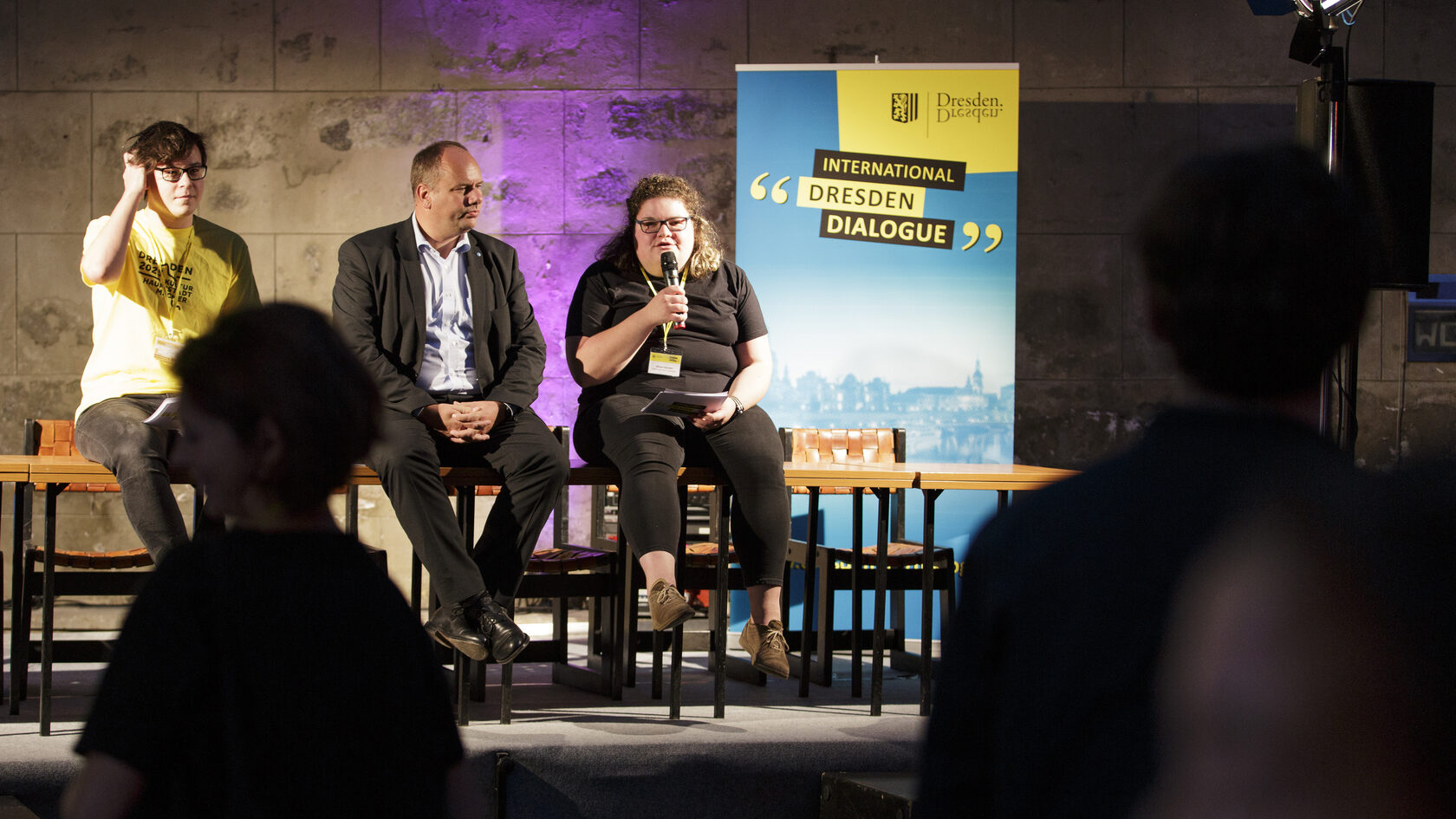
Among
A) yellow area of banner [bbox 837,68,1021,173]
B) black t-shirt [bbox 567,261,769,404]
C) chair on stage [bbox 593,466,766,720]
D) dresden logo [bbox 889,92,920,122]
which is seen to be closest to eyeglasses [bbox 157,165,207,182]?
black t-shirt [bbox 567,261,769,404]

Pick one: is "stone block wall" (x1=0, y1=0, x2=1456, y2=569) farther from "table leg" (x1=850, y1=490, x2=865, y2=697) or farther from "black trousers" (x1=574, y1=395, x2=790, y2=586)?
"black trousers" (x1=574, y1=395, x2=790, y2=586)

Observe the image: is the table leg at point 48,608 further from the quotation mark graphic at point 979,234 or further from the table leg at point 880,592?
the quotation mark graphic at point 979,234

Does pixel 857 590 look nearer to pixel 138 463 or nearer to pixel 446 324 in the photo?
pixel 446 324

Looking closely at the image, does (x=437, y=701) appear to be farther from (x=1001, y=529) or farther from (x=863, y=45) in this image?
(x=863, y=45)

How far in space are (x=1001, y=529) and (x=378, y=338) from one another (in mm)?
2562

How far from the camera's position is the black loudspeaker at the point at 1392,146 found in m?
3.64

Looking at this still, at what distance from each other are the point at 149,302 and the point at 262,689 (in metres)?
2.53

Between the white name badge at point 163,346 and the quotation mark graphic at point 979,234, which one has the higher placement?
the quotation mark graphic at point 979,234

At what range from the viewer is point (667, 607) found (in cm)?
285

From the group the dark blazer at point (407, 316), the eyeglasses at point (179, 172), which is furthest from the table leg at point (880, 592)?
the eyeglasses at point (179, 172)

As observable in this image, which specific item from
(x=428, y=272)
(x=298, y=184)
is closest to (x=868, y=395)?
(x=428, y=272)

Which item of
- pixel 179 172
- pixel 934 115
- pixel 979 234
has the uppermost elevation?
pixel 934 115

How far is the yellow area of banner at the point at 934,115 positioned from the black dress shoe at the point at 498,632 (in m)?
2.66

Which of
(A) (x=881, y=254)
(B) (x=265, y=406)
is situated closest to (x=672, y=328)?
(A) (x=881, y=254)
